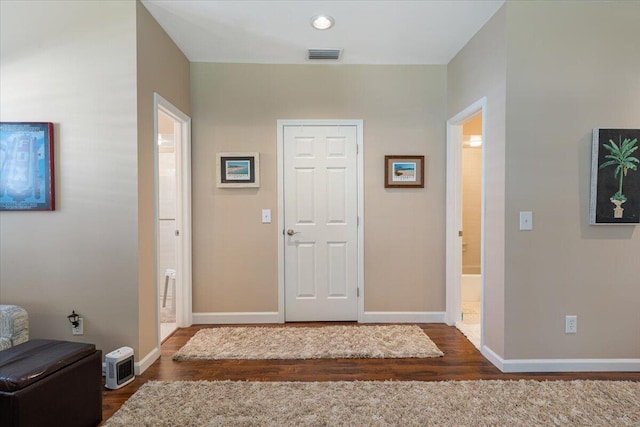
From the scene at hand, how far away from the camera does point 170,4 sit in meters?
2.49

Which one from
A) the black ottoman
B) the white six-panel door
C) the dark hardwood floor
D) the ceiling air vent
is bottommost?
the dark hardwood floor

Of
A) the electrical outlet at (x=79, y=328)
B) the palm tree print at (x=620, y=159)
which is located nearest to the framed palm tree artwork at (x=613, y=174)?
the palm tree print at (x=620, y=159)

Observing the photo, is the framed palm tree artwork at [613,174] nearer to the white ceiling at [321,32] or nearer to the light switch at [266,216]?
the white ceiling at [321,32]

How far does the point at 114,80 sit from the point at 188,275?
1.85m

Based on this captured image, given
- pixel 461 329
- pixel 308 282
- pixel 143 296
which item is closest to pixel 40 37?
pixel 143 296

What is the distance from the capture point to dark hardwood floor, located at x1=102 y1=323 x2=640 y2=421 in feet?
7.78

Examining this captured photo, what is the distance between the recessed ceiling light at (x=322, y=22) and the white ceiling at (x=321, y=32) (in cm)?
4

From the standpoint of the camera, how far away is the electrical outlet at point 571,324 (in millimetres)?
2447

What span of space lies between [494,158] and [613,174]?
2.58ft

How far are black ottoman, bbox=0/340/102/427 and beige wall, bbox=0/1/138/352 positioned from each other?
0.52 m

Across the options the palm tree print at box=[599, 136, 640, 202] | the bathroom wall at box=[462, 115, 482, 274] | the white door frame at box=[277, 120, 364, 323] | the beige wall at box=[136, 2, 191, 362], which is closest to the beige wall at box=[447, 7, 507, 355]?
the palm tree print at box=[599, 136, 640, 202]

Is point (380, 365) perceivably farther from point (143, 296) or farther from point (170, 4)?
point (170, 4)

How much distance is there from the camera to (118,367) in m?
2.23

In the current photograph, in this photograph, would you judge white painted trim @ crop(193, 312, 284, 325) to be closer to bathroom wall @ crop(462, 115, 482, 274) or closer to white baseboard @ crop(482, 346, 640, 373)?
white baseboard @ crop(482, 346, 640, 373)
